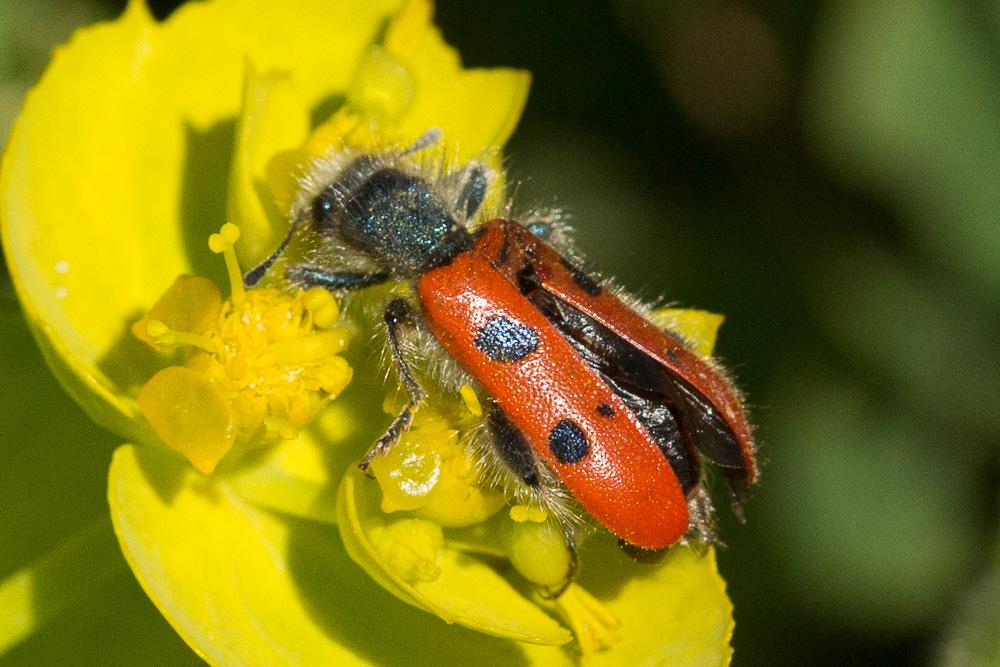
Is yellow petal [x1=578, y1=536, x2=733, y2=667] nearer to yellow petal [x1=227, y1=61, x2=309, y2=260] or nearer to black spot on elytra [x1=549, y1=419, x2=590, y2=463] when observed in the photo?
black spot on elytra [x1=549, y1=419, x2=590, y2=463]

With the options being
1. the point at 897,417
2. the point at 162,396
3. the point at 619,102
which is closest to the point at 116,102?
the point at 162,396

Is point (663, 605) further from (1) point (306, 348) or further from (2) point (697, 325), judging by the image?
(1) point (306, 348)

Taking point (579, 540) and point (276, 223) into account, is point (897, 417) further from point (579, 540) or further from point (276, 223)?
point (276, 223)

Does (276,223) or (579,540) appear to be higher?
(276,223)

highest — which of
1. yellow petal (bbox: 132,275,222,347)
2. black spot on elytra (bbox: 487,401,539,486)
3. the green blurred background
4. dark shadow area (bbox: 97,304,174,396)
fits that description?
yellow petal (bbox: 132,275,222,347)

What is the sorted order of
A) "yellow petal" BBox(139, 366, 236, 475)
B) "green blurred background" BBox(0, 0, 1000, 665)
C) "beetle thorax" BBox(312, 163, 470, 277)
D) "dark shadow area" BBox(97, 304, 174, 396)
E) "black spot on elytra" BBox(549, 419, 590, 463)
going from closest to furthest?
"yellow petal" BBox(139, 366, 236, 475) < "black spot on elytra" BBox(549, 419, 590, 463) < "dark shadow area" BBox(97, 304, 174, 396) < "beetle thorax" BBox(312, 163, 470, 277) < "green blurred background" BBox(0, 0, 1000, 665)

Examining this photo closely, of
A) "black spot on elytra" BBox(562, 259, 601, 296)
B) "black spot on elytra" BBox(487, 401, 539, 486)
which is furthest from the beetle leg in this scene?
"black spot on elytra" BBox(562, 259, 601, 296)
